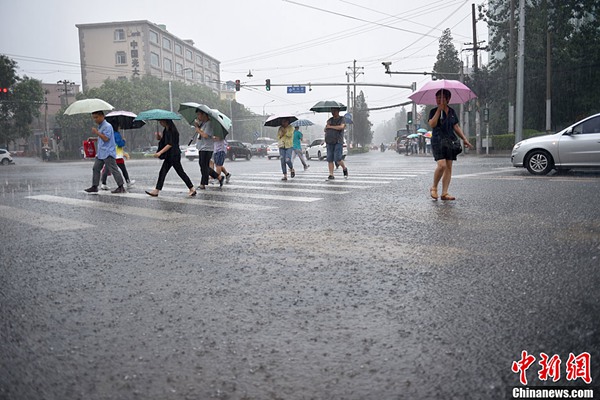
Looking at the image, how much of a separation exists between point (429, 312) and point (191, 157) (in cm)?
3889

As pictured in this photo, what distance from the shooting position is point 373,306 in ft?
10.3

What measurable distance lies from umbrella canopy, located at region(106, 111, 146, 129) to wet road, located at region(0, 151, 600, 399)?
5.17 metres

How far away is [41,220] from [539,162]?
11.3 meters

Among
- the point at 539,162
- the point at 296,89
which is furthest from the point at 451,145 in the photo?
Answer: the point at 296,89

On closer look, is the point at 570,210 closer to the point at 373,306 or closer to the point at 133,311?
the point at 373,306

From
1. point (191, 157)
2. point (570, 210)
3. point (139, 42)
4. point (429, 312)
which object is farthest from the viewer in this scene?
point (139, 42)

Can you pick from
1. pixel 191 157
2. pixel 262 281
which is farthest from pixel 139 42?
pixel 262 281

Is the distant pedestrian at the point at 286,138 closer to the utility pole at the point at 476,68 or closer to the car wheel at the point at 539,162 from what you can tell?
the car wheel at the point at 539,162

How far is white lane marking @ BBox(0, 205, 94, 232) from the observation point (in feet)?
21.2

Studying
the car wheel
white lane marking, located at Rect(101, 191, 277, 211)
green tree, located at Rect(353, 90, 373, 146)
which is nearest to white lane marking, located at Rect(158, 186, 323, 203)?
white lane marking, located at Rect(101, 191, 277, 211)

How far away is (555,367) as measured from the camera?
2289mm

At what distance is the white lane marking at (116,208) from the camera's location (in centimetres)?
724

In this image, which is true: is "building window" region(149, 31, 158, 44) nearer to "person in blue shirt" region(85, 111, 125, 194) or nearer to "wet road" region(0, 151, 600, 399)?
"person in blue shirt" region(85, 111, 125, 194)

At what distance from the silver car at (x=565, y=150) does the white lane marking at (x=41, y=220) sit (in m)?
10.8
